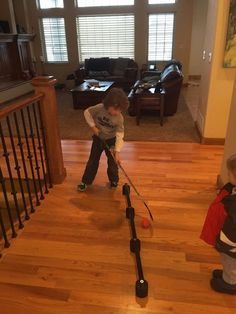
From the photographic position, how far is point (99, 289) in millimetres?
1648

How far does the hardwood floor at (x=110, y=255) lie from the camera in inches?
61.6

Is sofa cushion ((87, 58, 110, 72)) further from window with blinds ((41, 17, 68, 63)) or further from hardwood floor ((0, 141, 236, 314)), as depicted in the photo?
hardwood floor ((0, 141, 236, 314))

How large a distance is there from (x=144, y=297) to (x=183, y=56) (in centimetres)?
806

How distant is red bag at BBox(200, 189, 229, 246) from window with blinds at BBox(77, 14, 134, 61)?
7835 mm

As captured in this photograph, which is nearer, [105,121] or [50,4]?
[105,121]

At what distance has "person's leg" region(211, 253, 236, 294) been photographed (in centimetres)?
150

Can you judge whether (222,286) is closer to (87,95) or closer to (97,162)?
(97,162)

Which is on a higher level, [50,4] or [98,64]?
[50,4]

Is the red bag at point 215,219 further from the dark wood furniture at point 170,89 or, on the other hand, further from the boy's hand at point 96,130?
the dark wood furniture at point 170,89

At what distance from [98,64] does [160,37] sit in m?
2.10

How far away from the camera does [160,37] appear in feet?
26.8

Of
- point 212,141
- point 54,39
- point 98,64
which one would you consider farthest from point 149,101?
point 54,39

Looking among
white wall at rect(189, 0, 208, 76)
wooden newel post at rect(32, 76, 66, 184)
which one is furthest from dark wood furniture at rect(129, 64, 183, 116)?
white wall at rect(189, 0, 208, 76)

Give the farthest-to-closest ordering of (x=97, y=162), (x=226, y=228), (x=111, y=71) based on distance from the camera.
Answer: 1. (x=111, y=71)
2. (x=97, y=162)
3. (x=226, y=228)
